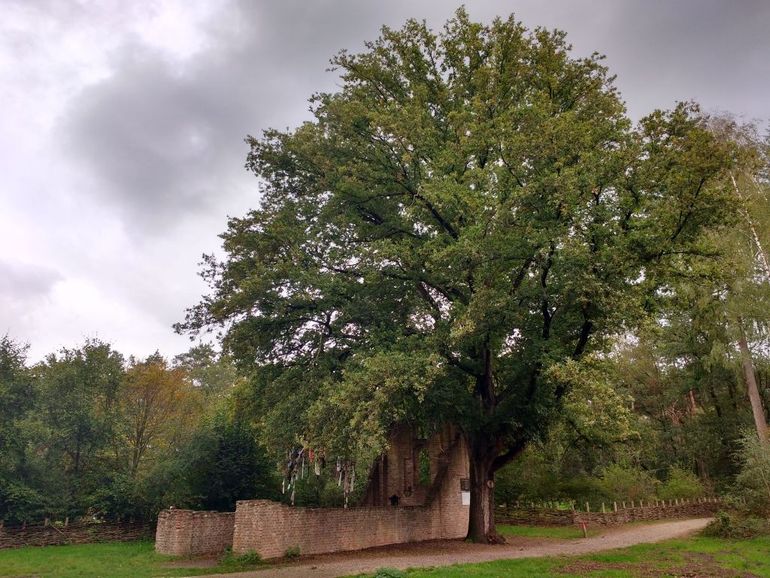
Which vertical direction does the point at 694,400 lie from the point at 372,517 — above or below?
above

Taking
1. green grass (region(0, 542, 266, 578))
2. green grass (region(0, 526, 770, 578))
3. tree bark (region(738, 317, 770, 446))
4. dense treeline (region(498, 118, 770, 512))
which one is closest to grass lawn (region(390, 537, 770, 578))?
green grass (region(0, 526, 770, 578))

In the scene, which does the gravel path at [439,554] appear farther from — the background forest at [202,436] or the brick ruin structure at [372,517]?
the background forest at [202,436]

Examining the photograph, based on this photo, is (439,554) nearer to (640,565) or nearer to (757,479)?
(640,565)

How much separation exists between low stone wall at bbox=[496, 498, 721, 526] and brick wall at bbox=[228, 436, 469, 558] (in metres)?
7.82

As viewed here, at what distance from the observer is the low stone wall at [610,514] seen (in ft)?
89.9

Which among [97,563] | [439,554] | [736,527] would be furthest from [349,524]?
[736,527]

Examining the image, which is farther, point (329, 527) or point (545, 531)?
point (545, 531)

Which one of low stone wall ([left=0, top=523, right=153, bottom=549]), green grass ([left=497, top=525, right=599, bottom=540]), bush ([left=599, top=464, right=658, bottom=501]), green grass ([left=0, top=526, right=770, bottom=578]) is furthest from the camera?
bush ([left=599, top=464, right=658, bottom=501])

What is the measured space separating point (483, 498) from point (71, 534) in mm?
17801

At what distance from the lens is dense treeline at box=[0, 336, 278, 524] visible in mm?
22969

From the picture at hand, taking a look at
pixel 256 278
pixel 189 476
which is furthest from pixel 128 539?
pixel 256 278

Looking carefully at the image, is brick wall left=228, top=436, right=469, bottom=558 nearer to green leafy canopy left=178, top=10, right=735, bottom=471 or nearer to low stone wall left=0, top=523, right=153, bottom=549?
green leafy canopy left=178, top=10, right=735, bottom=471

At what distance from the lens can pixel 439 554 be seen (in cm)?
1614

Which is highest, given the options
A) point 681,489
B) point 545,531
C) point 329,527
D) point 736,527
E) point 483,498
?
point 483,498
